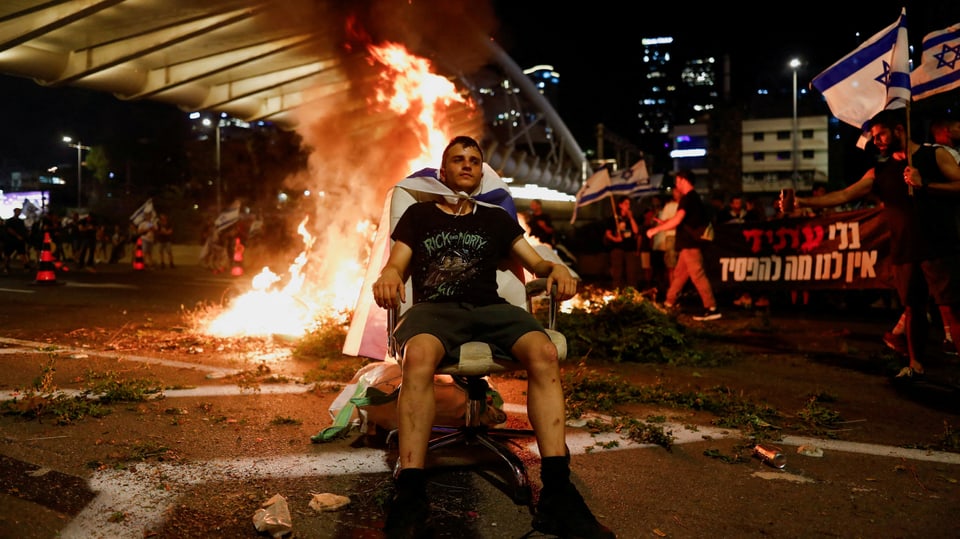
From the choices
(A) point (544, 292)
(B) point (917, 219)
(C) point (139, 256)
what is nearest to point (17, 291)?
(C) point (139, 256)

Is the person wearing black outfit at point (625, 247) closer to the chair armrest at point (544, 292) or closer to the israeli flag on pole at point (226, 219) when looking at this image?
the chair armrest at point (544, 292)

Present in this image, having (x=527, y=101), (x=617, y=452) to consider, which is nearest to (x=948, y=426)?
(x=617, y=452)

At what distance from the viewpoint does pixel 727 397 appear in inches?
200

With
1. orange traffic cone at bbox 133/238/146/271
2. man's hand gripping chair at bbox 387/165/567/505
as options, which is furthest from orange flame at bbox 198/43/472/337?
orange traffic cone at bbox 133/238/146/271

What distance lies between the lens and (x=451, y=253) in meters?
3.62

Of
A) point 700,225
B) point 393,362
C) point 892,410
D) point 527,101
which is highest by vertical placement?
point 527,101

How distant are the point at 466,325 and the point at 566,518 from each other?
3.45 ft

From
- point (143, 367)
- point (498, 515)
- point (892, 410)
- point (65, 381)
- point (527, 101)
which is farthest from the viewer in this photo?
point (527, 101)

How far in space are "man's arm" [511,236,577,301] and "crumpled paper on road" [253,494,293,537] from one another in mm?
1592

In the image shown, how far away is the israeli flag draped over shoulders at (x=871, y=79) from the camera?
582cm

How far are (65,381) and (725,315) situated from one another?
27.7 ft

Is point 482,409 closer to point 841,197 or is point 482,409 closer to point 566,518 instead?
point 566,518

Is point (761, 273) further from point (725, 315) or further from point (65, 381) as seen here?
point (65, 381)

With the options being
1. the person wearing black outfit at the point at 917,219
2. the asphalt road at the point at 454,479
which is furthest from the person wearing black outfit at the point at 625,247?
the asphalt road at the point at 454,479
